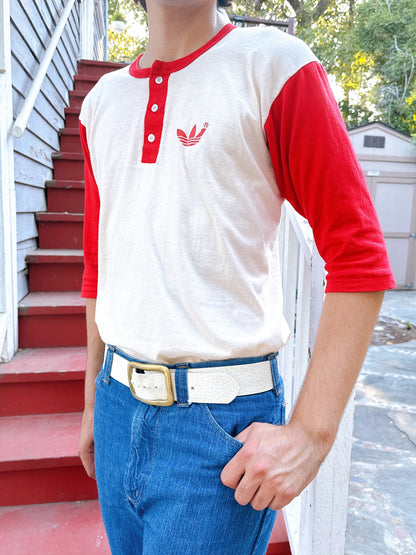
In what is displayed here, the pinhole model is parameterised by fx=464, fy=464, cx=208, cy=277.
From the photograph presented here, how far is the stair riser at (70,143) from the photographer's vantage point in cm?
406

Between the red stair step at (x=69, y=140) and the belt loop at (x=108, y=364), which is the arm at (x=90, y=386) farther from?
the red stair step at (x=69, y=140)

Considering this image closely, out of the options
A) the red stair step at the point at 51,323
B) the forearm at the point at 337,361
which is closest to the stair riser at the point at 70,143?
the red stair step at the point at 51,323

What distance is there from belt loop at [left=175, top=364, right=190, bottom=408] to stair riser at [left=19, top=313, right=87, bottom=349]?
6.84 ft

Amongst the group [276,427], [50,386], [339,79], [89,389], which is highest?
[339,79]

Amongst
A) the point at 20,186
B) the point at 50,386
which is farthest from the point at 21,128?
the point at 50,386

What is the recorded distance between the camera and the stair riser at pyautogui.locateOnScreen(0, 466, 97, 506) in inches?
81.8

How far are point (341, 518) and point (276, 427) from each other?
35.6 inches

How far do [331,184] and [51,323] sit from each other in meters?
2.37

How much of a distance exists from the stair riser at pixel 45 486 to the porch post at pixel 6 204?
67 cm

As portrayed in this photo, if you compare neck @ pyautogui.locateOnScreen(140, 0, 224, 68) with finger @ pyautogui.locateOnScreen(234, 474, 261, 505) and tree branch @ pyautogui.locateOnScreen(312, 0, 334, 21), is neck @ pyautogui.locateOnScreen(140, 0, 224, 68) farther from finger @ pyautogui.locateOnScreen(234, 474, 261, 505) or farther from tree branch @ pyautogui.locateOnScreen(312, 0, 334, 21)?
tree branch @ pyautogui.locateOnScreen(312, 0, 334, 21)

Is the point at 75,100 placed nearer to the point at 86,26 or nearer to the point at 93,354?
the point at 86,26

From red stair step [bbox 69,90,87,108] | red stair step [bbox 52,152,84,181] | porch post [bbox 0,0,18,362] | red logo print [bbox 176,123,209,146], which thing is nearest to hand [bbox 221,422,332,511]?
red logo print [bbox 176,123,209,146]

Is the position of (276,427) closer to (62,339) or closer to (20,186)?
(62,339)

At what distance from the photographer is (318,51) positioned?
50.6 ft
